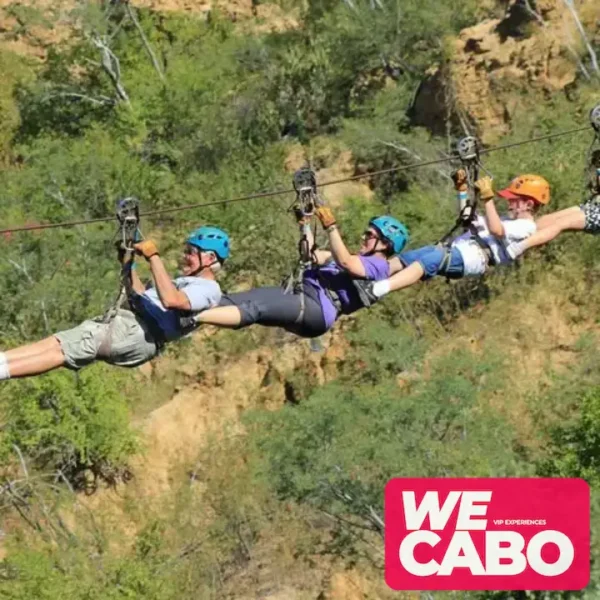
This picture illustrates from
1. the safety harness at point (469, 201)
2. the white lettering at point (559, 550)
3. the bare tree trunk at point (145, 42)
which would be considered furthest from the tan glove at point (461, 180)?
the bare tree trunk at point (145, 42)

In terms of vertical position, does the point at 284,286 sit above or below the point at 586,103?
above

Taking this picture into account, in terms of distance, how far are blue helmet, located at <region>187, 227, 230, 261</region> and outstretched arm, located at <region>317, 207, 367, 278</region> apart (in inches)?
25.5

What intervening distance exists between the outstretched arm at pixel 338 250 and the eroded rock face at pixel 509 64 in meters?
17.5

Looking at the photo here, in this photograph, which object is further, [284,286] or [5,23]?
[5,23]

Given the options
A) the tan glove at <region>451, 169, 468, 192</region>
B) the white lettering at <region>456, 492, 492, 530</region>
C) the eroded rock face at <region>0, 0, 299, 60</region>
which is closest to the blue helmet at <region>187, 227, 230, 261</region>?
the tan glove at <region>451, 169, 468, 192</region>

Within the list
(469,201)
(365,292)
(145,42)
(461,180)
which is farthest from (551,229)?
(145,42)

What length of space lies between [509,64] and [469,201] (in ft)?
58.1

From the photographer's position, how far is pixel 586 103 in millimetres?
22078

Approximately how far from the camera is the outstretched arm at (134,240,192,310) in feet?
19.6

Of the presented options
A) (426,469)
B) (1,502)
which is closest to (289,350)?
(426,469)

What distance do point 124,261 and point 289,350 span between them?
573 inches

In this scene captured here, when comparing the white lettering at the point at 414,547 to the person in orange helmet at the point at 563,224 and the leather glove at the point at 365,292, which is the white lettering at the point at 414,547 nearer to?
the person in orange helmet at the point at 563,224

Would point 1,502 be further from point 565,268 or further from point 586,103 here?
point 586,103

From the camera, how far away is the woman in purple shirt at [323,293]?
21.4ft
